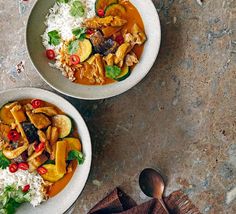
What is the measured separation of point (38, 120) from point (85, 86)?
0.34 metres

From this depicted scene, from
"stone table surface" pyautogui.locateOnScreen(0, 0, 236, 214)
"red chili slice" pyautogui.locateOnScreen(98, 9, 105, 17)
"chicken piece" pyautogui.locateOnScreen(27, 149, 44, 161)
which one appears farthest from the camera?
"stone table surface" pyautogui.locateOnScreen(0, 0, 236, 214)

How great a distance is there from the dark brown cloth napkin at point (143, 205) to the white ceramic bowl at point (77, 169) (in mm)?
236

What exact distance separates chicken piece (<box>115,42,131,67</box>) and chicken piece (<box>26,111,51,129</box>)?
53 cm

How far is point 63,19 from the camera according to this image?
2791 mm

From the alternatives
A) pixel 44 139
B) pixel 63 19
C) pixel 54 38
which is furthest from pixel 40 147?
pixel 63 19

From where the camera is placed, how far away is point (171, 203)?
288cm

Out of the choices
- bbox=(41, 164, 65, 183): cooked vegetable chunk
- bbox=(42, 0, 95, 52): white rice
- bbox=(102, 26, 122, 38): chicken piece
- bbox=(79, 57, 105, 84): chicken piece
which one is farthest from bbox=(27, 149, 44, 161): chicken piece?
bbox=(102, 26, 122, 38): chicken piece

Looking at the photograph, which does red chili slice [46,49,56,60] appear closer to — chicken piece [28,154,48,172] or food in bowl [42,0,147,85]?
food in bowl [42,0,147,85]

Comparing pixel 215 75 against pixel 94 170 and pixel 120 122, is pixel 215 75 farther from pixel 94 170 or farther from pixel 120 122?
pixel 94 170

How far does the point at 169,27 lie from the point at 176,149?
0.75m

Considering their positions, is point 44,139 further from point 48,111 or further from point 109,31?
point 109,31

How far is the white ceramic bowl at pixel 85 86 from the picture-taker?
107 inches

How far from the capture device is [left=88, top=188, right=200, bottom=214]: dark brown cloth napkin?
2.86 metres

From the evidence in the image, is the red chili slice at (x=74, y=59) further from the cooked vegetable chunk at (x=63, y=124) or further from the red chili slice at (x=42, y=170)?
the red chili slice at (x=42, y=170)
